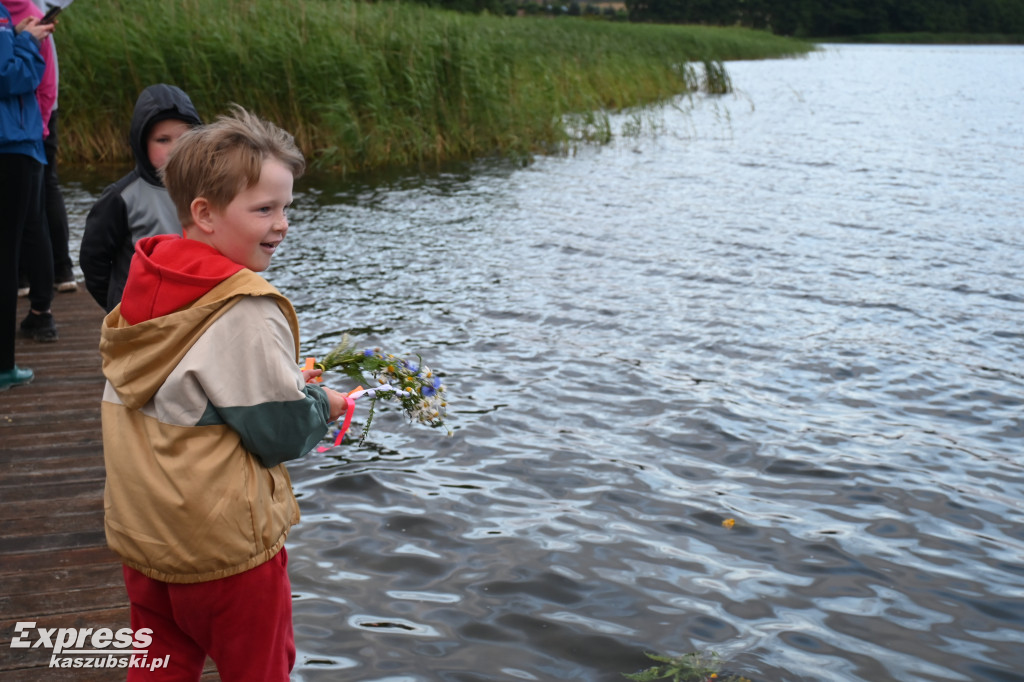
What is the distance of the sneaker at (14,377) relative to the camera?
200 inches

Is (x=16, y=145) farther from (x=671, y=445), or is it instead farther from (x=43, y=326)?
(x=671, y=445)

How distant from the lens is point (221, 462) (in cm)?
193

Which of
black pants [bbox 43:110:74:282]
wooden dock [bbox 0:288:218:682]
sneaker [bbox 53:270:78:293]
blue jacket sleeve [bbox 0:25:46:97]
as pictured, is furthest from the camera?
sneaker [bbox 53:270:78:293]

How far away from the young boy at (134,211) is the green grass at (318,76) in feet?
33.3

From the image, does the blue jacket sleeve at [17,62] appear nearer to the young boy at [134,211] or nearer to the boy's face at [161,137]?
the young boy at [134,211]

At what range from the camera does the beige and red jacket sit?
190 cm

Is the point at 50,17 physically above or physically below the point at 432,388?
above

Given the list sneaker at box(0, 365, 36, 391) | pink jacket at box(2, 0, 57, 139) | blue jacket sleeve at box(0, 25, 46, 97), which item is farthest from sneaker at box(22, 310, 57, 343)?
blue jacket sleeve at box(0, 25, 46, 97)

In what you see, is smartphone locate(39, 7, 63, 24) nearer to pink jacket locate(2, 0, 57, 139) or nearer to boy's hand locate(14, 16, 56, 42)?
boy's hand locate(14, 16, 56, 42)

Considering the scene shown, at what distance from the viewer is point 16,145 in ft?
15.0

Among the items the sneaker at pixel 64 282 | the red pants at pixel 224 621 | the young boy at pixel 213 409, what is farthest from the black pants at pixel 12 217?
the red pants at pixel 224 621

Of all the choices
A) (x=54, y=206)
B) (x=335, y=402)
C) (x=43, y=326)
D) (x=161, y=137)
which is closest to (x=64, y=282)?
(x=54, y=206)

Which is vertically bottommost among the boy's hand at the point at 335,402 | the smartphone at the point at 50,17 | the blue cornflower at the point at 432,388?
the blue cornflower at the point at 432,388

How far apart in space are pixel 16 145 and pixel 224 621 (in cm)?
351
